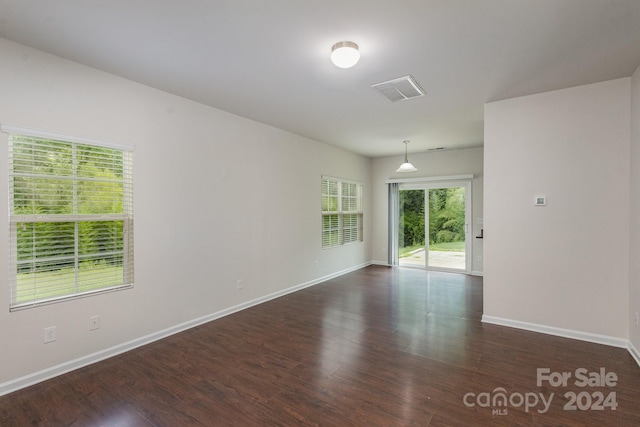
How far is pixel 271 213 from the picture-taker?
4805 millimetres

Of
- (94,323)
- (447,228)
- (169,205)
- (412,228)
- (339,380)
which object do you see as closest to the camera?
(339,380)

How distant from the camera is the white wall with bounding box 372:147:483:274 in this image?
644 cm

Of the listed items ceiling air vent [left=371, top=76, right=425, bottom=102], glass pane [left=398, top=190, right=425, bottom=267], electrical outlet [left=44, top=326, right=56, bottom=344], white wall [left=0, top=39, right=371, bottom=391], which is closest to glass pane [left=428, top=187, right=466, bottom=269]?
glass pane [left=398, top=190, right=425, bottom=267]

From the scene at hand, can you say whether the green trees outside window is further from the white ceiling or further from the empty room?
the white ceiling

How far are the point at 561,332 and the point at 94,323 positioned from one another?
15.7 feet

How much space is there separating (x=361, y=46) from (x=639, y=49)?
2.28 meters

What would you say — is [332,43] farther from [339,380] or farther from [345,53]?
[339,380]

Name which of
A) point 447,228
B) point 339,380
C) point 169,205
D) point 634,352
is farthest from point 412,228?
point 169,205

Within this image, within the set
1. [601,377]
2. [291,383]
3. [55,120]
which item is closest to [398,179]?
Answer: [601,377]

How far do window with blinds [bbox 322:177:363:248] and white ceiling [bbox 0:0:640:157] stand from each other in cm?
268

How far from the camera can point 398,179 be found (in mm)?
7371

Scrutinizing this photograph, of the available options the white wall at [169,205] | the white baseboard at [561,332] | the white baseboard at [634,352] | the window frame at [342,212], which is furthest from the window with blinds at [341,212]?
the white baseboard at [634,352]

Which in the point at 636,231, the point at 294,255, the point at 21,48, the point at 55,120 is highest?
the point at 21,48

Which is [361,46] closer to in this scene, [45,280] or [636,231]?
[636,231]
